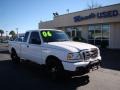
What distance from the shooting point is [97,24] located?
26.8 m

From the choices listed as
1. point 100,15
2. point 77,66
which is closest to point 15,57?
point 77,66

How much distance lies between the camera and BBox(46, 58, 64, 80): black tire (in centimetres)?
735

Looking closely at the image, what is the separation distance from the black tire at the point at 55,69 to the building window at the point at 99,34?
729 inches

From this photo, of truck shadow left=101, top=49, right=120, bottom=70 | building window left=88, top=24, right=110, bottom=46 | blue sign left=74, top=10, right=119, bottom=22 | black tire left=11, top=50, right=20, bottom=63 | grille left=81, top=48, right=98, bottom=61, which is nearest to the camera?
grille left=81, top=48, right=98, bottom=61

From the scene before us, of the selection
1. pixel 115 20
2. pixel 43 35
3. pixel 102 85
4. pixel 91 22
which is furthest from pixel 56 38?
pixel 91 22

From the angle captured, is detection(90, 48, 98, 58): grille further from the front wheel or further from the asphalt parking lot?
the front wheel

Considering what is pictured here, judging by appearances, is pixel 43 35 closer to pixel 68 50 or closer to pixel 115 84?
pixel 68 50

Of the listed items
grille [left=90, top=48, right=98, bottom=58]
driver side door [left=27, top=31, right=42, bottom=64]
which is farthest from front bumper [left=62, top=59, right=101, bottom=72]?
driver side door [left=27, top=31, right=42, bottom=64]

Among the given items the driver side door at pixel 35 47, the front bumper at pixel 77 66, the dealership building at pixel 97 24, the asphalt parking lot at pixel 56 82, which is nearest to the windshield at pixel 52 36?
the driver side door at pixel 35 47

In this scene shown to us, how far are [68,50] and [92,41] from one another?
21.2 meters

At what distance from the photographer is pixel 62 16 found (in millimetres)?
33719

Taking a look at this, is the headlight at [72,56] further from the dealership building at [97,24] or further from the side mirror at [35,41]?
the dealership building at [97,24]

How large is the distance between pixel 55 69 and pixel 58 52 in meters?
0.68

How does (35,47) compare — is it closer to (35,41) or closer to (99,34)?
(35,41)
